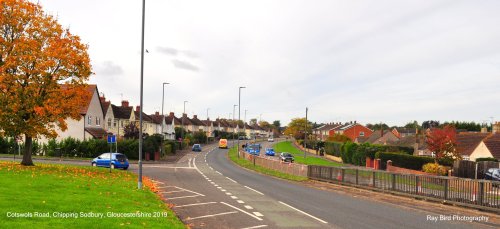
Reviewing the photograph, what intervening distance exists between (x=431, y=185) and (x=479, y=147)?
39.1 meters

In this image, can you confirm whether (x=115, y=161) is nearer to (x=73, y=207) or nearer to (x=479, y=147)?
(x=73, y=207)

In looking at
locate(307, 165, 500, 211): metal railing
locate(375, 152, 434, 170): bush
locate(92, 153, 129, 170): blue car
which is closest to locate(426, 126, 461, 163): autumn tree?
locate(375, 152, 434, 170): bush

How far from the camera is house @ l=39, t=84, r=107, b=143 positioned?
60.0 m

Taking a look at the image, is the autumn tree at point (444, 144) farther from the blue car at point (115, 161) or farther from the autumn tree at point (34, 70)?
the autumn tree at point (34, 70)

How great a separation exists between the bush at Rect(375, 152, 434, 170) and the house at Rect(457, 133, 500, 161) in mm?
7355

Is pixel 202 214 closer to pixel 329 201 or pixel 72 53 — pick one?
pixel 329 201

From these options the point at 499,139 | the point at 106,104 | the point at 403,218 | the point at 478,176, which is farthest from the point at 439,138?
the point at 106,104

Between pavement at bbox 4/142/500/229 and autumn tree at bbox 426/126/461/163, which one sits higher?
autumn tree at bbox 426/126/461/163

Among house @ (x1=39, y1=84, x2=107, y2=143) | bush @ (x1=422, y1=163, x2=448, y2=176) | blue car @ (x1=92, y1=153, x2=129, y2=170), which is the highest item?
house @ (x1=39, y1=84, x2=107, y2=143)

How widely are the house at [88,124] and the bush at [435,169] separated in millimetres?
A: 40046

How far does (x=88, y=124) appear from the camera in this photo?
6206cm

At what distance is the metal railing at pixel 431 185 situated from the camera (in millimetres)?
16906

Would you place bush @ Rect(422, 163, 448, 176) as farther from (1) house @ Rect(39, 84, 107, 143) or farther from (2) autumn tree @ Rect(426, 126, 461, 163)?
(1) house @ Rect(39, 84, 107, 143)

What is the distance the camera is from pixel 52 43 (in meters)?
27.4
